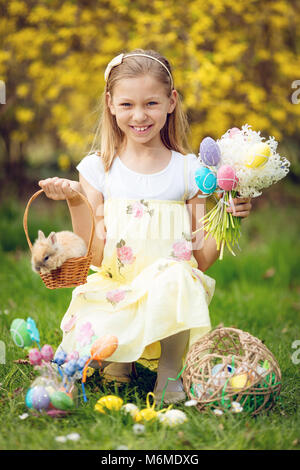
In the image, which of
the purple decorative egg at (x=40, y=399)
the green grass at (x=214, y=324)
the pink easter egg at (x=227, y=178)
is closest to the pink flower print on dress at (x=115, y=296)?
the green grass at (x=214, y=324)

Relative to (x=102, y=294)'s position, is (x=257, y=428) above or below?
below

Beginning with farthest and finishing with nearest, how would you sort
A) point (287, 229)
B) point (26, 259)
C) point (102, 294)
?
point (287, 229) → point (26, 259) → point (102, 294)

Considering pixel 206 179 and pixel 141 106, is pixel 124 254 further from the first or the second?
pixel 141 106

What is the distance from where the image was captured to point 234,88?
190 inches

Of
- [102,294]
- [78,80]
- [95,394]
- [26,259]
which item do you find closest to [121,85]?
[102,294]

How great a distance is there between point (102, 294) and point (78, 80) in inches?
116

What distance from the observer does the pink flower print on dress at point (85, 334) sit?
210 cm

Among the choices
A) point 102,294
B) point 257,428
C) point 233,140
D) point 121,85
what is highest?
point 121,85

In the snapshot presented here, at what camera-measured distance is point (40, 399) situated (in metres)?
1.87

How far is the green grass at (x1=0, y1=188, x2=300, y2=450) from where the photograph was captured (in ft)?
5.82

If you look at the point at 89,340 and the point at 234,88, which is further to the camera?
the point at 234,88

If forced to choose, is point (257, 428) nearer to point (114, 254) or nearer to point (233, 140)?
point (114, 254)

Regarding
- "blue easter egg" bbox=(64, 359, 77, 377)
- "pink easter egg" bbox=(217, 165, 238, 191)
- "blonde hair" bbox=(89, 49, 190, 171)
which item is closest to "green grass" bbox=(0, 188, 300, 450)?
"blue easter egg" bbox=(64, 359, 77, 377)

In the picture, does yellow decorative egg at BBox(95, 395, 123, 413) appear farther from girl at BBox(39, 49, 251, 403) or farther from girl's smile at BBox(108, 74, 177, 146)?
girl's smile at BBox(108, 74, 177, 146)
